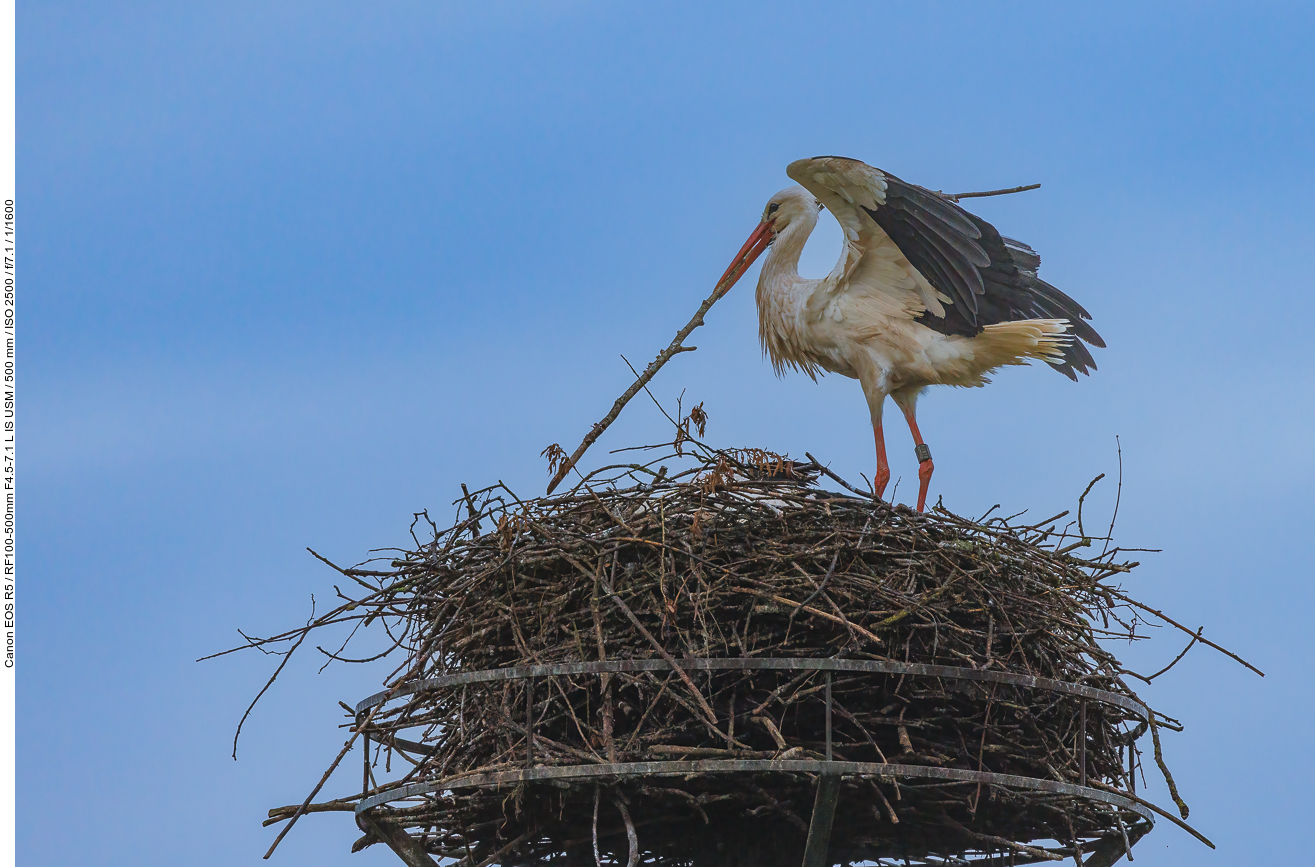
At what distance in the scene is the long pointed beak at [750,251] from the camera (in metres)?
10.3

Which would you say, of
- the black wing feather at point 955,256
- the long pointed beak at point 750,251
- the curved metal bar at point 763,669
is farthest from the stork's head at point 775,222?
the curved metal bar at point 763,669

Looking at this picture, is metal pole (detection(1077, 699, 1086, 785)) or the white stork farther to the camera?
the white stork

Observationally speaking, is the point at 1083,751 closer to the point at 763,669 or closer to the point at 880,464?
the point at 763,669

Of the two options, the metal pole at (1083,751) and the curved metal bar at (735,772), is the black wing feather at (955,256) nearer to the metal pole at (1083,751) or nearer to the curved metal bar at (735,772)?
the metal pole at (1083,751)

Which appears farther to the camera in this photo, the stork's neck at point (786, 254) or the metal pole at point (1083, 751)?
the stork's neck at point (786, 254)

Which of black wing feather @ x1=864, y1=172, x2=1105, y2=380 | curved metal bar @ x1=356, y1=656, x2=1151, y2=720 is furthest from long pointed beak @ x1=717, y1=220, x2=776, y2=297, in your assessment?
curved metal bar @ x1=356, y1=656, x2=1151, y2=720

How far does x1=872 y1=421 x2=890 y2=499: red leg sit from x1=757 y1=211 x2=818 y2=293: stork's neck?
1.15m

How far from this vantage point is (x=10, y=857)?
22.3 ft

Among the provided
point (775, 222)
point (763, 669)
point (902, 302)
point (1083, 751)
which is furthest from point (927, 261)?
point (763, 669)

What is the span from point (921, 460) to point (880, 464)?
0.24 meters

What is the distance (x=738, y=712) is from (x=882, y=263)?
374 centimetres

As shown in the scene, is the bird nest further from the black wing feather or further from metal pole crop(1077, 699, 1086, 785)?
the black wing feather

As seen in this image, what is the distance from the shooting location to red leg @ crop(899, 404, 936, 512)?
9172 millimetres

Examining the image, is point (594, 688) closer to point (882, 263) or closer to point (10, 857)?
point (10, 857)
